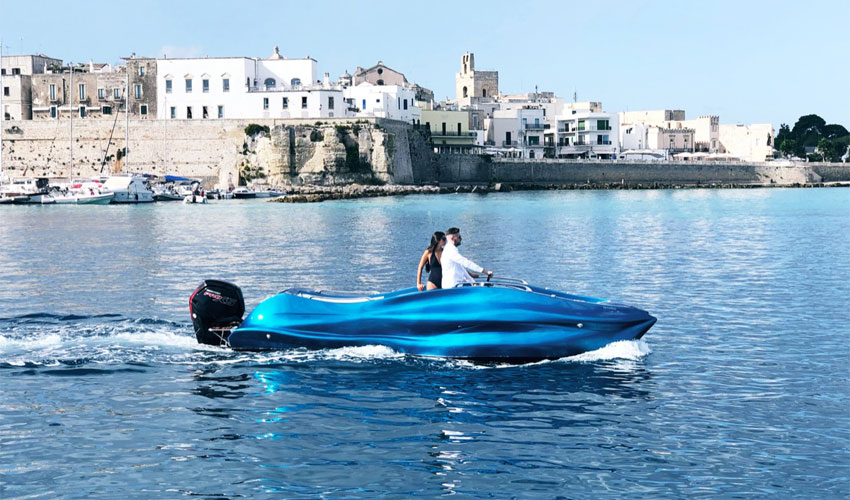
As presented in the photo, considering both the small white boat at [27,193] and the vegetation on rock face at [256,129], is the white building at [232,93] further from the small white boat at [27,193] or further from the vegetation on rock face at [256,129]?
the small white boat at [27,193]

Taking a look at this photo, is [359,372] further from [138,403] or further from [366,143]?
[366,143]

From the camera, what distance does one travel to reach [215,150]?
→ 251 ft

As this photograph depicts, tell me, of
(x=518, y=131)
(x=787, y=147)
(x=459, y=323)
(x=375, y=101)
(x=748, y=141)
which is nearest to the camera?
(x=459, y=323)

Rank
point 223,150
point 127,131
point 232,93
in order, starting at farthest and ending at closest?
point 232,93 < point 223,150 < point 127,131

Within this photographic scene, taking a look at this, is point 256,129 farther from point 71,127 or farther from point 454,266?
point 454,266

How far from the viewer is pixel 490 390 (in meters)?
12.1

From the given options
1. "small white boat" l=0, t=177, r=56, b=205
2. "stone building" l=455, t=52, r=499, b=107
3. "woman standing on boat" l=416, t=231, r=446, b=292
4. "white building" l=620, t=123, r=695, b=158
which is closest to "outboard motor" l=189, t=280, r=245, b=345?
"woman standing on boat" l=416, t=231, r=446, b=292

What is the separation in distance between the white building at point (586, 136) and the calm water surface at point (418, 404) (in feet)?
269

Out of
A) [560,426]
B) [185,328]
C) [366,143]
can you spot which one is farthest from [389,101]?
[560,426]

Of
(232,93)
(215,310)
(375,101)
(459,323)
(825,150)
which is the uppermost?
(232,93)

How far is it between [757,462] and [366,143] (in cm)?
6838

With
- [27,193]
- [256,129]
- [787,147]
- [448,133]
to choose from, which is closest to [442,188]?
[448,133]

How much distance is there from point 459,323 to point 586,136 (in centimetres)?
9465

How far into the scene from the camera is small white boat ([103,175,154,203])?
65.2 meters
